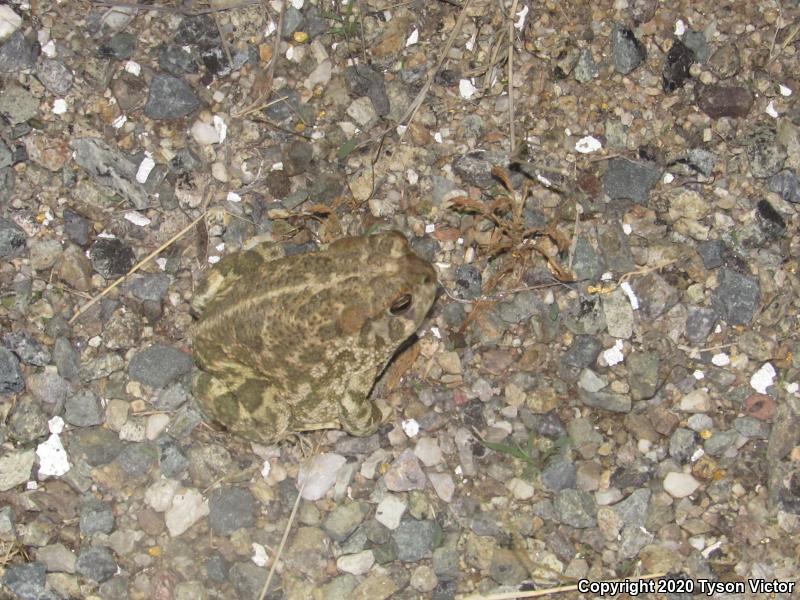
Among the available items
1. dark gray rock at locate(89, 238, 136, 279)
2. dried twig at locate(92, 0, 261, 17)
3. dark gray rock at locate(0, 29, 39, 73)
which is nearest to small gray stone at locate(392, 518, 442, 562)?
dark gray rock at locate(89, 238, 136, 279)

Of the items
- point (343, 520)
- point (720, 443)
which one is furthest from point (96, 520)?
point (720, 443)

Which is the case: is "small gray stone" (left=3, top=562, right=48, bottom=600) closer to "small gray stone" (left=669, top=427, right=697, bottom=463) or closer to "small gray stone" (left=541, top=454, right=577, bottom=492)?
"small gray stone" (left=541, top=454, right=577, bottom=492)

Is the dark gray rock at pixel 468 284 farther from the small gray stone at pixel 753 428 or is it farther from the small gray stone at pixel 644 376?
the small gray stone at pixel 753 428

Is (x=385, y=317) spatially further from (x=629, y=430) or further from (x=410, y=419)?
(x=629, y=430)

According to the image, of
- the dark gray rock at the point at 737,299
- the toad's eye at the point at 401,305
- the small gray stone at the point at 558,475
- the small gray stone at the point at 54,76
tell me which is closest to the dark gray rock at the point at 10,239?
the small gray stone at the point at 54,76

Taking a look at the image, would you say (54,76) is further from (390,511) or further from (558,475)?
(558,475)

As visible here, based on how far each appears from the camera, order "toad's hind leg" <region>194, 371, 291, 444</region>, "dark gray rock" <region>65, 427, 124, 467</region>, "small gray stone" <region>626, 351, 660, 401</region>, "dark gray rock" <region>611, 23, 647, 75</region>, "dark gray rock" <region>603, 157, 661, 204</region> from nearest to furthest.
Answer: "toad's hind leg" <region>194, 371, 291, 444</region> → "small gray stone" <region>626, 351, 660, 401</region> → "dark gray rock" <region>65, 427, 124, 467</region> → "dark gray rock" <region>603, 157, 661, 204</region> → "dark gray rock" <region>611, 23, 647, 75</region>
